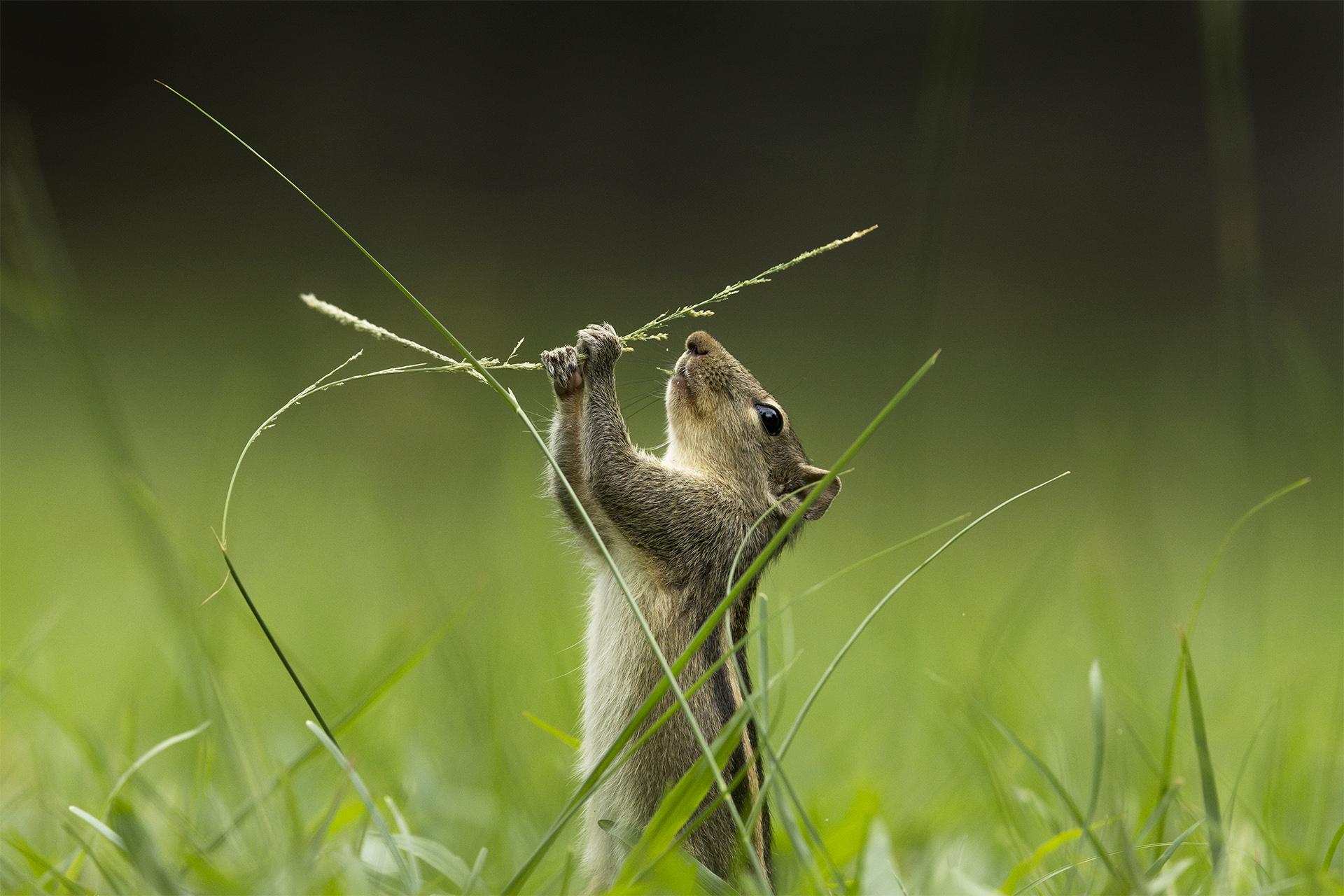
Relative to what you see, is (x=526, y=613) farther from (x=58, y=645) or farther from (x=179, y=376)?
(x=179, y=376)

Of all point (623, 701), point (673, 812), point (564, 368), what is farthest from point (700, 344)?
point (673, 812)

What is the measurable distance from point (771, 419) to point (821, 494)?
204mm

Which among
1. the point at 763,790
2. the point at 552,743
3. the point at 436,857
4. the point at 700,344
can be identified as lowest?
the point at 552,743

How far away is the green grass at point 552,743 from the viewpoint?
1.47 metres

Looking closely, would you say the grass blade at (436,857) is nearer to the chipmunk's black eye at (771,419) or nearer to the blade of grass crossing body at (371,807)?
the blade of grass crossing body at (371,807)

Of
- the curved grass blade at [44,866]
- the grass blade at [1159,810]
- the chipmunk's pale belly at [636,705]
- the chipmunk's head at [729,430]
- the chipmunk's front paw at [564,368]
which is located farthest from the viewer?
the chipmunk's head at [729,430]

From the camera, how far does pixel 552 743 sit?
3.03 metres

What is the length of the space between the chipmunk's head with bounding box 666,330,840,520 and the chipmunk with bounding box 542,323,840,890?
0.02 meters

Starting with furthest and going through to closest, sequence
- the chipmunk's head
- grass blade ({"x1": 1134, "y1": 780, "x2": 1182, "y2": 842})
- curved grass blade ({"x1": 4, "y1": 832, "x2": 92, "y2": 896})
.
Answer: the chipmunk's head, grass blade ({"x1": 1134, "y1": 780, "x2": 1182, "y2": 842}), curved grass blade ({"x1": 4, "y1": 832, "x2": 92, "y2": 896})

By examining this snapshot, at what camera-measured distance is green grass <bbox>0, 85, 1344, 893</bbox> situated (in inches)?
57.9

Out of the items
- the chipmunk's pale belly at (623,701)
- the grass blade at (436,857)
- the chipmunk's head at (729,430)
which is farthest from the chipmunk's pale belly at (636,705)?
the chipmunk's head at (729,430)

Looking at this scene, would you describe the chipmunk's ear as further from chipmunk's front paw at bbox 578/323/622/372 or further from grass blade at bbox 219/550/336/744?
grass blade at bbox 219/550/336/744

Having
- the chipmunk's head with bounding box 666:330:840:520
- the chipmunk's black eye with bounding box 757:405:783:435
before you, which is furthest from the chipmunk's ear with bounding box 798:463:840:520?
the chipmunk's black eye with bounding box 757:405:783:435

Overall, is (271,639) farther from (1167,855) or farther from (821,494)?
(821,494)
